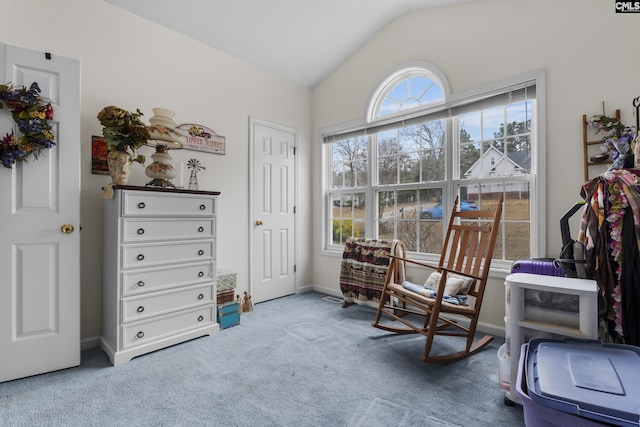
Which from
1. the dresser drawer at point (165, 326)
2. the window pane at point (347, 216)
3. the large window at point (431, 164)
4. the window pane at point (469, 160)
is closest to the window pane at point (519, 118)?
the large window at point (431, 164)

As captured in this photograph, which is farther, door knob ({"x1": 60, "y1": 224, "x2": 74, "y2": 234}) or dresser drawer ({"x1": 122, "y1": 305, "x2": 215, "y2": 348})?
dresser drawer ({"x1": 122, "y1": 305, "x2": 215, "y2": 348})

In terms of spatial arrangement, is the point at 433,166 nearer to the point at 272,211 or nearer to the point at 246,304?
the point at 272,211

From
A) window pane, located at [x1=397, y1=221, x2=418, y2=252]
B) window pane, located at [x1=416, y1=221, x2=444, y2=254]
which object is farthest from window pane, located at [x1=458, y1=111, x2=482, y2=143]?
window pane, located at [x1=397, y1=221, x2=418, y2=252]

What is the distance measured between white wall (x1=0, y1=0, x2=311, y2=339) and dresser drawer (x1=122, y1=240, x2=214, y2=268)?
19.1 inches

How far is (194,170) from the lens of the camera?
279 centimetres

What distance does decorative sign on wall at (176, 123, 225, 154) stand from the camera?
292 centimetres

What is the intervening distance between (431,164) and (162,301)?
276 centimetres

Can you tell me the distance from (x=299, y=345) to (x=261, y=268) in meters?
1.34

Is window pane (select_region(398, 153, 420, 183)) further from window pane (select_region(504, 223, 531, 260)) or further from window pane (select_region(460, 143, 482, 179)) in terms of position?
window pane (select_region(504, 223, 531, 260))

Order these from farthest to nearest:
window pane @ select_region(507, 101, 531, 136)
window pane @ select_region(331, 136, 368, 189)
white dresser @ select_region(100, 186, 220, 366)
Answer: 1. window pane @ select_region(331, 136, 368, 189)
2. window pane @ select_region(507, 101, 531, 136)
3. white dresser @ select_region(100, 186, 220, 366)

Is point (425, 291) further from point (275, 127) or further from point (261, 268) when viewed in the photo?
point (275, 127)

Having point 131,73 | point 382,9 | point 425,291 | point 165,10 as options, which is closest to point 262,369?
point 425,291

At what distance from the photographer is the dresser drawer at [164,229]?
85.8 inches

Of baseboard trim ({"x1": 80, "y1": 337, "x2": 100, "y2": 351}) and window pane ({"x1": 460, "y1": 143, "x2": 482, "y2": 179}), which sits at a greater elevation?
window pane ({"x1": 460, "y1": 143, "x2": 482, "y2": 179})
